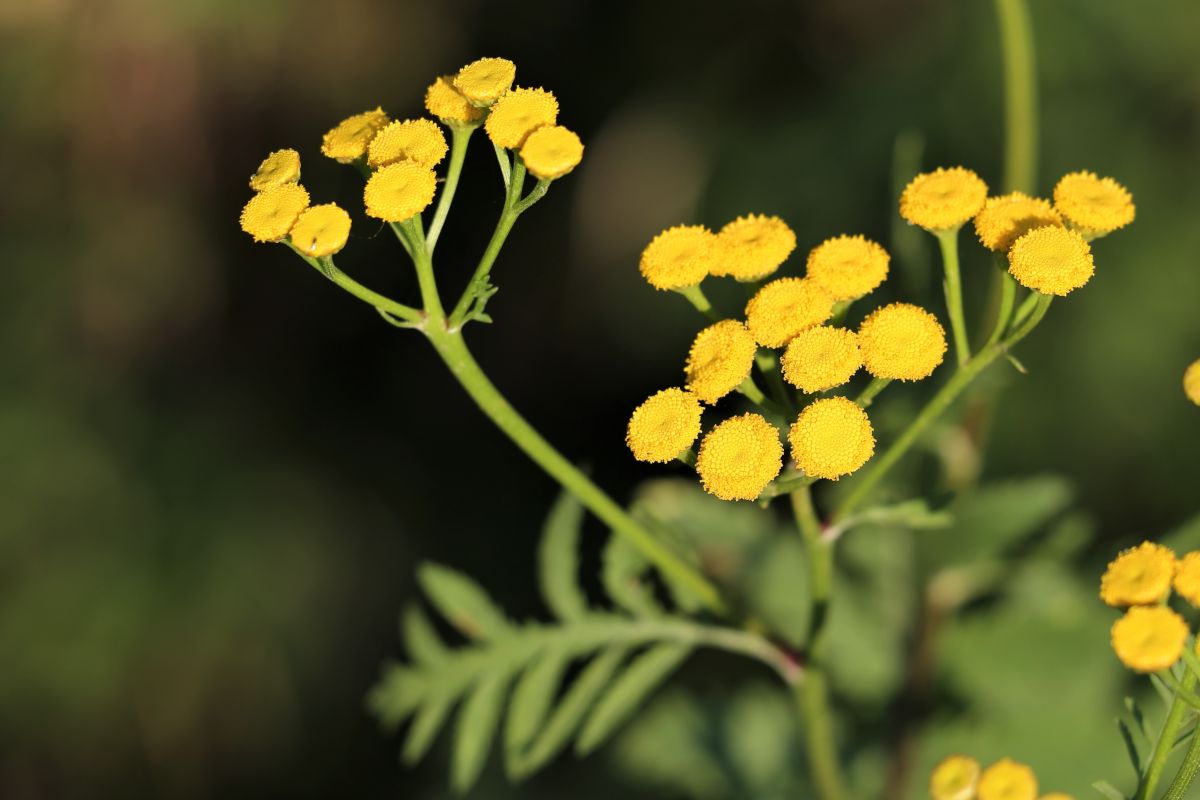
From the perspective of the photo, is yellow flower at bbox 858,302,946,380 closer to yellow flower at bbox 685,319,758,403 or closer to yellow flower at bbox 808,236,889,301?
yellow flower at bbox 808,236,889,301

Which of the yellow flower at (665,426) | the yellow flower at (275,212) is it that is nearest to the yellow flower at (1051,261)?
the yellow flower at (665,426)

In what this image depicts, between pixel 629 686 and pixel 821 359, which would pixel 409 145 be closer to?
pixel 821 359

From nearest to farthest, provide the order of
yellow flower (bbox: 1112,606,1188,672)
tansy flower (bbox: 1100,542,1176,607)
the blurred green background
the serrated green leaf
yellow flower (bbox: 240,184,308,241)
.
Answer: yellow flower (bbox: 1112,606,1188,672) → tansy flower (bbox: 1100,542,1176,607) → yellow flower (bbox: 240,184,308,241) → the serrated green leaf → the blurred green background

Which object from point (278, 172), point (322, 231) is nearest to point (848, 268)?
point (322, 231)

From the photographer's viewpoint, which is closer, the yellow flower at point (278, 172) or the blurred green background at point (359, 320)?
the yellow flower at point (278, 172)

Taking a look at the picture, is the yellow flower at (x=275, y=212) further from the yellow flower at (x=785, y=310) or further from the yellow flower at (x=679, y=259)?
the yellow flower at (x=785, y=310)

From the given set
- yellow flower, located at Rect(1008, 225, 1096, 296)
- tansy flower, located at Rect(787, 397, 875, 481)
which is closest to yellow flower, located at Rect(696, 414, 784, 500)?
tansy flower, located at Rect(787, 397, 875, 481)
